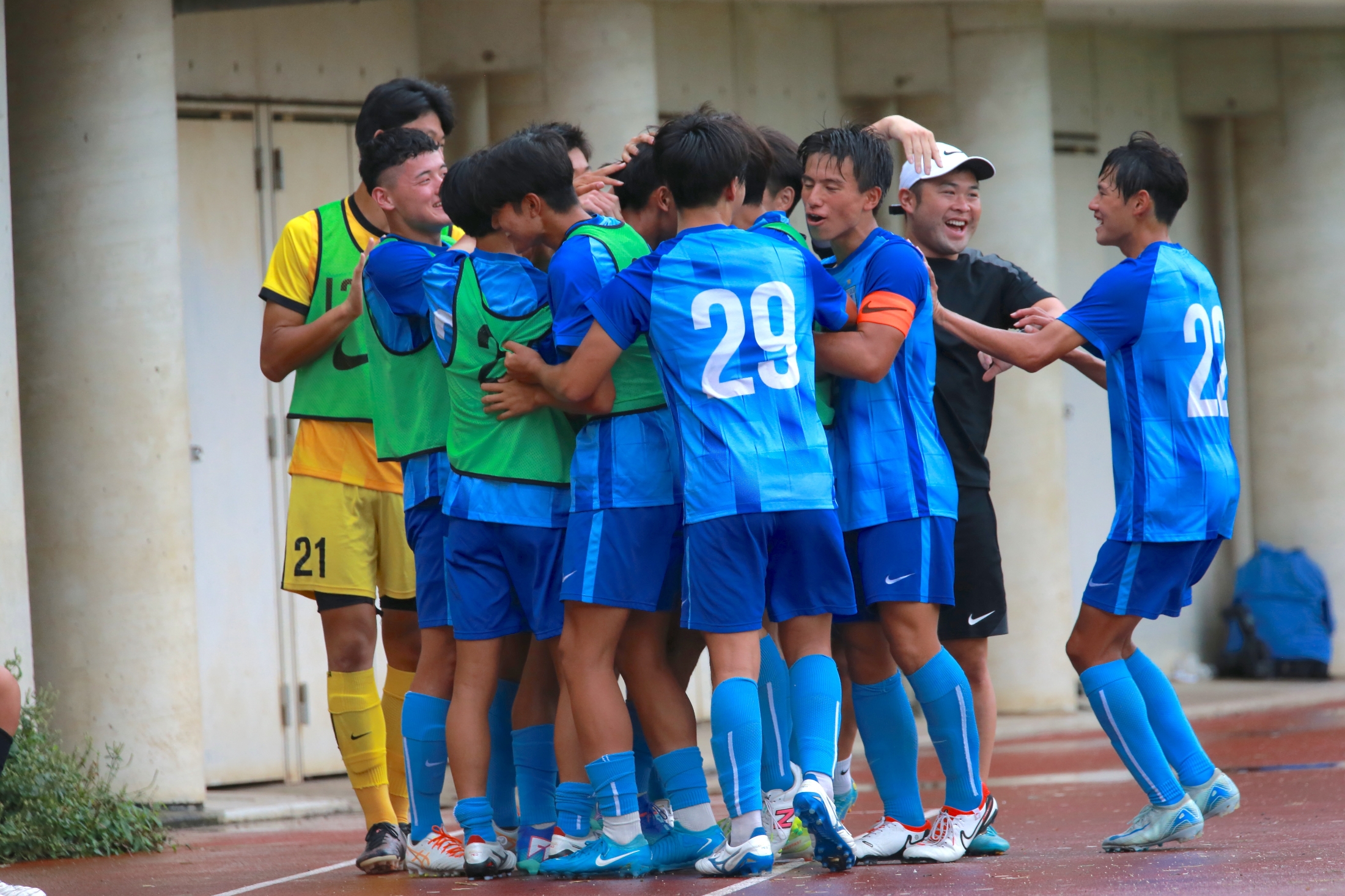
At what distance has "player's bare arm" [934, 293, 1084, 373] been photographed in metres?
4.86

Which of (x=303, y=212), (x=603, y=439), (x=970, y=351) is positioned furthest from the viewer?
(x=303, y=212)

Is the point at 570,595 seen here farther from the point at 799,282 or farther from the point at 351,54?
the point at 351,54

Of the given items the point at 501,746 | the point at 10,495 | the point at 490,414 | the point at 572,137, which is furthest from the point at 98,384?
the point at 490,414

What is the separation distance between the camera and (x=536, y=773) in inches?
188

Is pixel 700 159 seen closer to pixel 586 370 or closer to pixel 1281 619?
pixel 586 370

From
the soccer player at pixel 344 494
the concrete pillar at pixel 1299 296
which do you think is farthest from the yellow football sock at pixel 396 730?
the concrete pillar at pixel 1299 296

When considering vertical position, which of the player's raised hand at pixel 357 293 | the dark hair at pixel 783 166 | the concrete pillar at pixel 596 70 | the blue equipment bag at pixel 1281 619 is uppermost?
the concrete pillar at pixel 596 70

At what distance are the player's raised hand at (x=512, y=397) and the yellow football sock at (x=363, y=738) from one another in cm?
110

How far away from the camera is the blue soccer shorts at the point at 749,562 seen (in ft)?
14.0

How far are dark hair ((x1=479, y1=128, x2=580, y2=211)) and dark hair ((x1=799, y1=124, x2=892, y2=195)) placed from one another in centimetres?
68

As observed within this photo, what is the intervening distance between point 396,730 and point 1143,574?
226 centimetres

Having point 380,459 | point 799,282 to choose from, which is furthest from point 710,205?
point 380,459

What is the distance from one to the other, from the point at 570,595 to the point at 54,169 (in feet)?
12.8

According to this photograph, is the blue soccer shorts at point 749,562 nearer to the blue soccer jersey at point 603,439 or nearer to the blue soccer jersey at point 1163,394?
the blue soccer jersey at point 603,439
